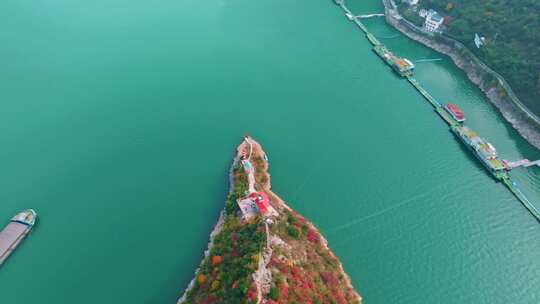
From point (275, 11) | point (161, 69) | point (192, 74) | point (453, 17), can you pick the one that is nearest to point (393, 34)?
point (453, 17)

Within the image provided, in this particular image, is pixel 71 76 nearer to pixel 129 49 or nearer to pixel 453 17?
pixel 129 49

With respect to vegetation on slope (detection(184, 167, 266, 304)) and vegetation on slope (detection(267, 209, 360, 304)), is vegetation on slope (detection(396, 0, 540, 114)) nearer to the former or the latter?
vegetation on slope (detection(267, 209, 360, 304))

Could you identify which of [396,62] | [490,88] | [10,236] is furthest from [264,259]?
[490,88]

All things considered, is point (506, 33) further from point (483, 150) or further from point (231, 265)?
point (231, 265)

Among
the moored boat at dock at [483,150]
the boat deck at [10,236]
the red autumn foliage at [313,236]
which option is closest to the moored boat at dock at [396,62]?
the moored boat at dock at [483,150]

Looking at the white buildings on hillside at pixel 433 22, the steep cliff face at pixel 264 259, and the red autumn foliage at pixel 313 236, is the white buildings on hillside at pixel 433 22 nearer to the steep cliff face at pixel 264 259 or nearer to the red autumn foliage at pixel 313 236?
the steep cliff face at pixel 264 259

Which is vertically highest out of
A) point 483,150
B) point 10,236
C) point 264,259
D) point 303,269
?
point 483,150

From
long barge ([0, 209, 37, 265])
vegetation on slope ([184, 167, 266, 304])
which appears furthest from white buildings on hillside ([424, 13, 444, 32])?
long barge ([0, 209, 37, 265])
